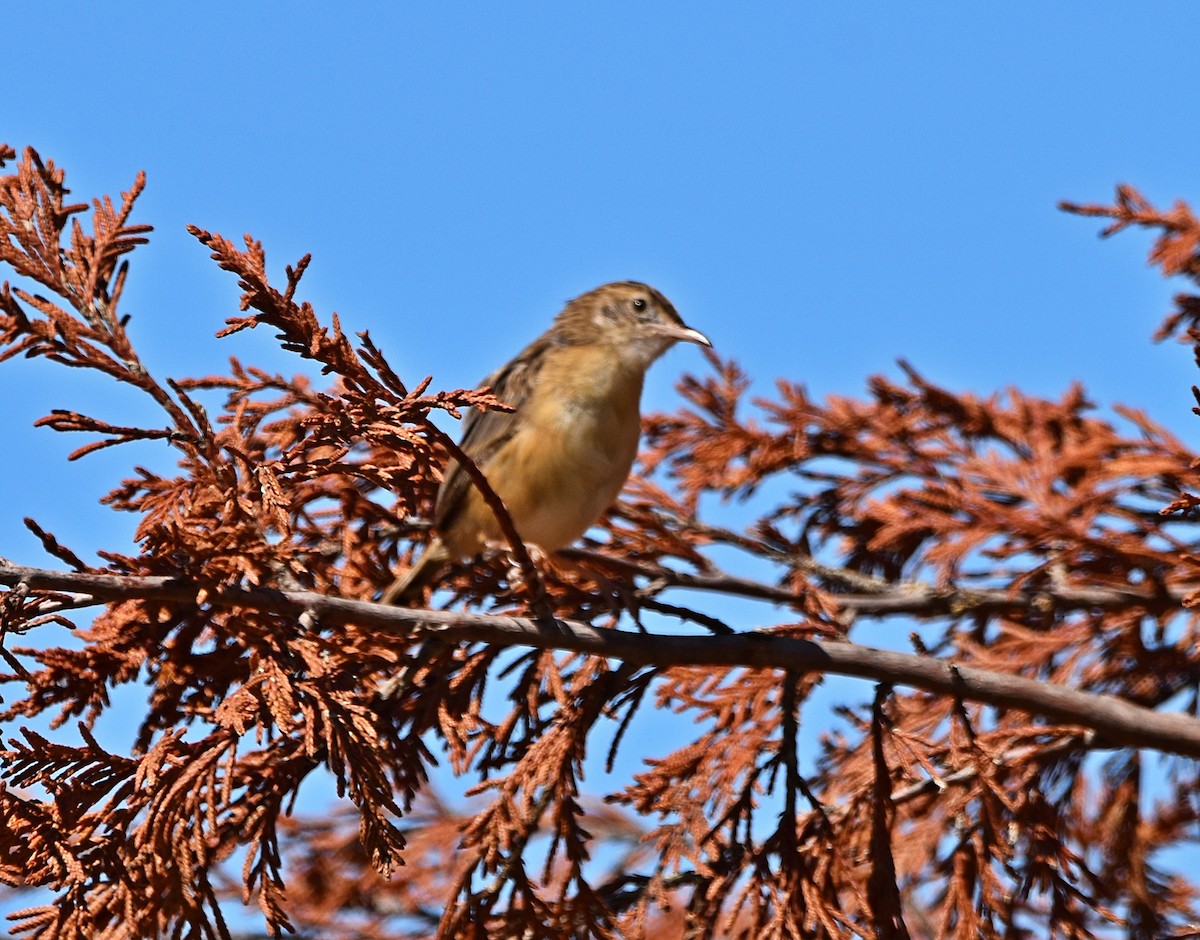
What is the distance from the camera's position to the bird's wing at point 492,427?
479cm

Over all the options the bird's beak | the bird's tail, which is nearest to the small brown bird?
the bird's tail

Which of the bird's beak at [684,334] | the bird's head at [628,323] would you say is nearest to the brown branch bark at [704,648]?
the bird's head at [628,323]

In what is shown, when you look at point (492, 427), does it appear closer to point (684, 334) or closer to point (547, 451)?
point (547, 451)

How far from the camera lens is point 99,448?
3217 millimetres

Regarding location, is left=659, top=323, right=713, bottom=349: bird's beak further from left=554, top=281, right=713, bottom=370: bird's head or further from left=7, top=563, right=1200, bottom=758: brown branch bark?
left=7, top=563, right=1200, bottom=758: brown branch bark

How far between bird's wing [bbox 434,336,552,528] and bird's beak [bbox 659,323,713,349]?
573mm

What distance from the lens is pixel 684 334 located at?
238 inches

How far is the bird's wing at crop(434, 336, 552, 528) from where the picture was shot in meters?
4.79

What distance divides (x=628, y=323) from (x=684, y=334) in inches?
10.4

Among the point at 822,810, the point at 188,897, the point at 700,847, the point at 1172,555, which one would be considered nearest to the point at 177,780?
the point at 188,897

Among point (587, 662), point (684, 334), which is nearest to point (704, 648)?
point (587, 662)

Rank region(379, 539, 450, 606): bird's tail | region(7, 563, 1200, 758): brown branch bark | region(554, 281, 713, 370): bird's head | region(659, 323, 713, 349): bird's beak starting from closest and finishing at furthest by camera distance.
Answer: region(7, 563, 1200, 758): brown branch bark, region(379, 539, 450, 606): bird's tail, region(554, 281, 713, 370): bird's head, region(659, 323, 713, 349): bird's beak

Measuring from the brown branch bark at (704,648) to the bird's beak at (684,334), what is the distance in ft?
7.93

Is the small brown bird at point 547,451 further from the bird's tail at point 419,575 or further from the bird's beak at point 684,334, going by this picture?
the bird's beak at point 684,334
